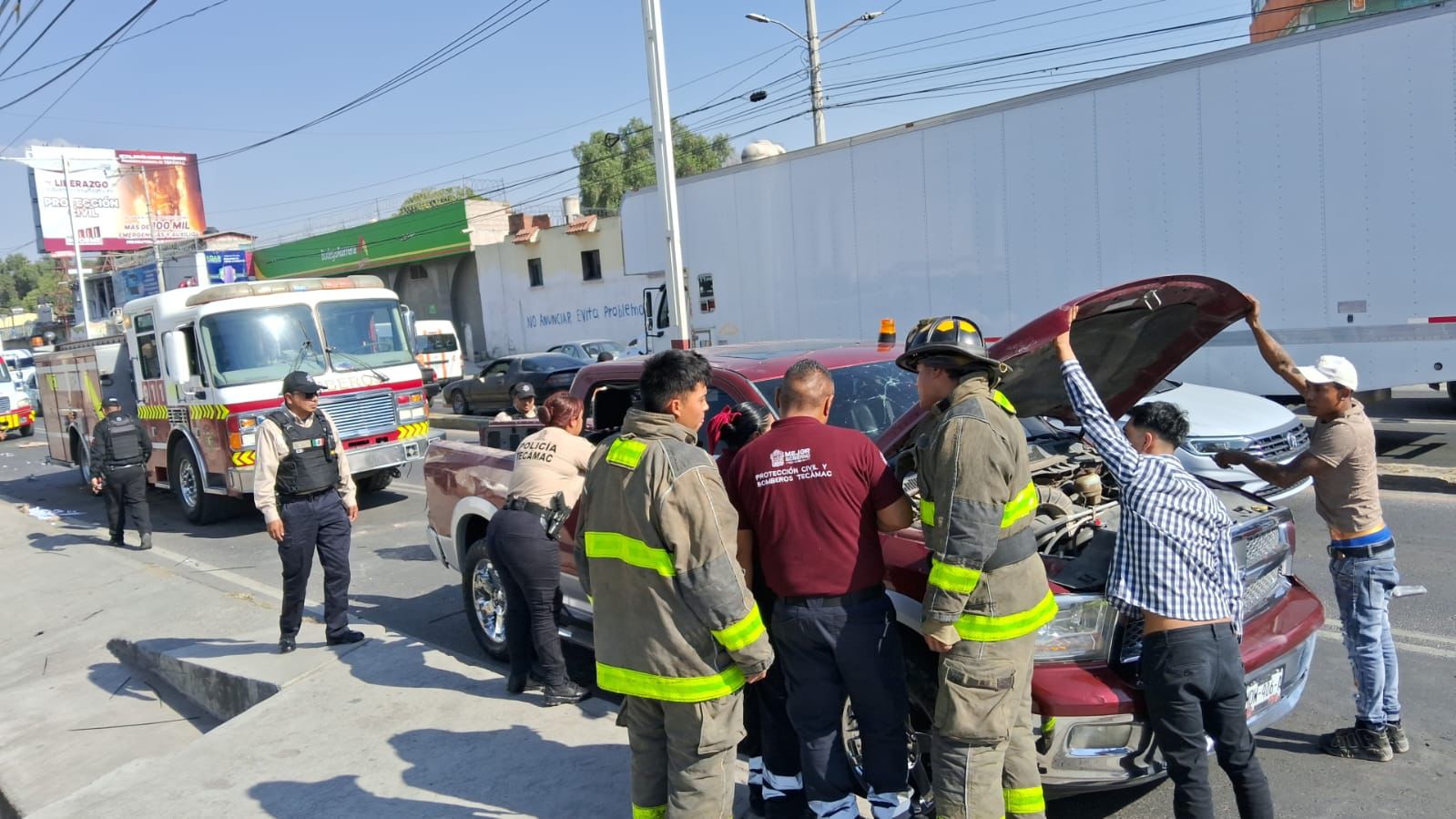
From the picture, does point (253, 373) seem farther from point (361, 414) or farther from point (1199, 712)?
Result: point (1199, 712)

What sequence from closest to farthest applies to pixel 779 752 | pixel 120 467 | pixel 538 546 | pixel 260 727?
pixel 779 752 → pixel 538 546 → pixel 260 727 → pixel 120 467

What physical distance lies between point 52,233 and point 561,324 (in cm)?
3337

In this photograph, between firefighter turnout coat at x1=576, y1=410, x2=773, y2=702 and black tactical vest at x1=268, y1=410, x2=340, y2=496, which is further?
black tactical vest at x1=268, y1=410, x2=340, y2=496

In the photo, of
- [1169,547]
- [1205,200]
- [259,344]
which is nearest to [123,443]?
[259,344]

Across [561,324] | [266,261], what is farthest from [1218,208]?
[266,261]

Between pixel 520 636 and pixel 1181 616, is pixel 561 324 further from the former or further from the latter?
pixel 1181 616

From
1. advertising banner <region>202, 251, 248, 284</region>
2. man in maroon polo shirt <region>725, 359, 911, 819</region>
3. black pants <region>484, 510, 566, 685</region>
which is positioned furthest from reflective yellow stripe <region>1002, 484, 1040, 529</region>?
advertising banner <region>202, 251, 248, 284</region>

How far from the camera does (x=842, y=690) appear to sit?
318 cm

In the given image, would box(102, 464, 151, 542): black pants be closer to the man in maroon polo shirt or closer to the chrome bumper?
the man in maroon polo shirt

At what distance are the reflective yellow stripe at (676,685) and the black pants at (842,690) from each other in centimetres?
22

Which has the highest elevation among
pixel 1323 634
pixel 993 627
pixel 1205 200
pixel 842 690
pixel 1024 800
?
pixel 1205 200

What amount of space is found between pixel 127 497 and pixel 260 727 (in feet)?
23.9

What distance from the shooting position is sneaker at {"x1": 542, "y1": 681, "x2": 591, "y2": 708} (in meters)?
5.01

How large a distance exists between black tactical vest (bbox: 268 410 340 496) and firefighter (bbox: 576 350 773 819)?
3.76m
